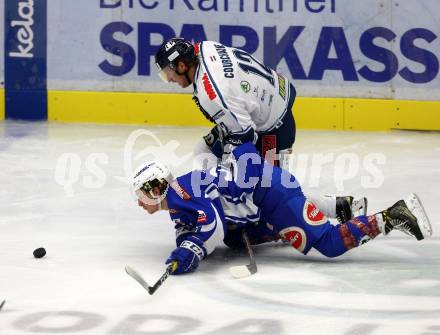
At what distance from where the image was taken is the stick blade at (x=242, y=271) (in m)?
4.96

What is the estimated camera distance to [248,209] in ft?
17.0

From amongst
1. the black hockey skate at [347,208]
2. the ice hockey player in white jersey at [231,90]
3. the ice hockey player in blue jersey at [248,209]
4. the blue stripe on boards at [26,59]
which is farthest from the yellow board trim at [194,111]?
the ice hockey player in blue jersey at [248,209]

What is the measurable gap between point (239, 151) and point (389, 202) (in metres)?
1.66

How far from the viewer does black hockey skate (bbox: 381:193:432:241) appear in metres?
5.14

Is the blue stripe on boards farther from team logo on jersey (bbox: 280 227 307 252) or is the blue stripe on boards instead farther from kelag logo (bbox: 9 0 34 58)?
team logo on jersey (bbox: 280 227 307 252)

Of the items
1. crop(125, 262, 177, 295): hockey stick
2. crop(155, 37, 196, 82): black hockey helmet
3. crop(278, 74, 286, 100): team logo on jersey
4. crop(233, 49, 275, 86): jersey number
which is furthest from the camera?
crop(278, 74, 286, 100): team logo on jersey

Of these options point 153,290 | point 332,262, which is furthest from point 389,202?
point 153,290

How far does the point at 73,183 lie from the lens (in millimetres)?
7211

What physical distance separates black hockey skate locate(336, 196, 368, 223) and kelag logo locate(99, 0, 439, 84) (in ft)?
11.6

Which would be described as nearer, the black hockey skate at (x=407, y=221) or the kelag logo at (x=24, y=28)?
the black hockey skate at (x=407, y=221)

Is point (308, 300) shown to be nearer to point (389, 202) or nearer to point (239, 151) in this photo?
point (239, 151)

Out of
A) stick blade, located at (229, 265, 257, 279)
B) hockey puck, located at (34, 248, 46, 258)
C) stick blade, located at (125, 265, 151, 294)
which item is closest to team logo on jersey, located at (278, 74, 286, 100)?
stick blade, located at (229, 265, 257, 279)

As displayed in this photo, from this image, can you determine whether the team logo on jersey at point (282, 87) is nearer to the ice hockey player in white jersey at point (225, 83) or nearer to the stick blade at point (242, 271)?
the ice hockey player in white jersey at point (225, 83)

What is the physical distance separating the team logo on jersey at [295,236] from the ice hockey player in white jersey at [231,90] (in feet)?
2.06
